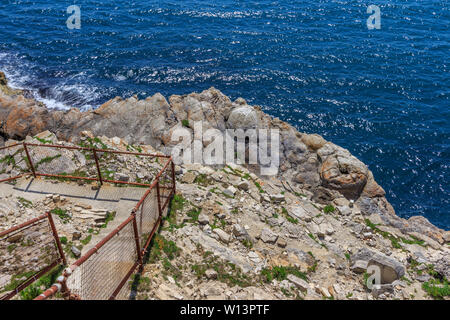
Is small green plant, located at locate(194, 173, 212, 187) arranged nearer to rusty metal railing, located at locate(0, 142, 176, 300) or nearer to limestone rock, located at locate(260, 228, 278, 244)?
rusty metal railing, located at locate(0, 142, 176, 300)

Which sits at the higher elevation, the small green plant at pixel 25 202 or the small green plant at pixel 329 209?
the small green plant at pixel 25 202

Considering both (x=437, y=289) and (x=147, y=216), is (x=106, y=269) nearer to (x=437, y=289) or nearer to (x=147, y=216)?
(x=147, y=216)

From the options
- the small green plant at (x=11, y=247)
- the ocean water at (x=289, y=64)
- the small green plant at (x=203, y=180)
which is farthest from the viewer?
the ocean water at (x=289, y=64)

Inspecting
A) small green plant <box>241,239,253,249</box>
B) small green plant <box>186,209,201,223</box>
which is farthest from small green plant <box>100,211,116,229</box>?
small green plant <box>241,239,253,249</box>

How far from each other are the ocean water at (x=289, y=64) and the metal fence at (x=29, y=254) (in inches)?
928

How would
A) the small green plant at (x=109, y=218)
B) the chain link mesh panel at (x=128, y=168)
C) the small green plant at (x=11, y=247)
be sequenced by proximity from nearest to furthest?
the small green plant at (x=11, y=247) → the small green plant at (x=109, y=218) → the chain link mesh panel at (x=128, y=168)

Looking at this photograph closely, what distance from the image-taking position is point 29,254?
33.0 ft

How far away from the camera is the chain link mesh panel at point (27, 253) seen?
9656mm

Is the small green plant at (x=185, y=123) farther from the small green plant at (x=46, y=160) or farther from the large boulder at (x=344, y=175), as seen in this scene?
the large boulder at (x=344, y=175)

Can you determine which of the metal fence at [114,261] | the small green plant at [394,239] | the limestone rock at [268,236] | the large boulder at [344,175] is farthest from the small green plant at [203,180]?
the small green plant at [394,239]

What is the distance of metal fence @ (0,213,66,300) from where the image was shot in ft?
31.4

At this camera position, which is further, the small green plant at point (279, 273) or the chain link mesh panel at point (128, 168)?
the chain link mesh panel at point (128, 168)

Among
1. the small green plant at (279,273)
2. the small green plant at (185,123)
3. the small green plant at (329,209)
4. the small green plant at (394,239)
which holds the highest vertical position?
the small green plant at (185,123)
